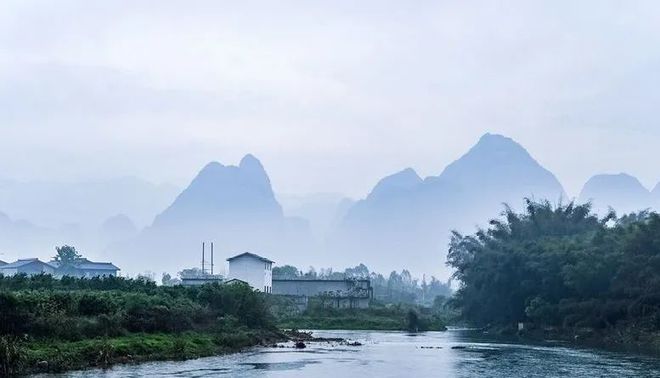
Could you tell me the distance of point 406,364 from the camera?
109 ft

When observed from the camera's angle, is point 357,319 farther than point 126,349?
Yes

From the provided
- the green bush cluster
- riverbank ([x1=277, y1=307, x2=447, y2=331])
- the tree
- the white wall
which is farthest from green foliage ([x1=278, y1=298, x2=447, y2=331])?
the tree

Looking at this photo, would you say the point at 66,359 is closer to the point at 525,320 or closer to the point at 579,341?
the point at 579,341

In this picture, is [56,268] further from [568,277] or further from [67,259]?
[568,277]

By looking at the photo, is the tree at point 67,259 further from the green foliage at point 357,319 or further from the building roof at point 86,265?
the green foliage at point 357,319

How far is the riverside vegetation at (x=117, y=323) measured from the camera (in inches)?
1102

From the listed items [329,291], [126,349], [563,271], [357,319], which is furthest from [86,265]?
[126,349]

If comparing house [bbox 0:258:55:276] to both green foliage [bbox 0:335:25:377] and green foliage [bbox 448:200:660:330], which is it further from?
green foliage [bbox 0:335:25:377]

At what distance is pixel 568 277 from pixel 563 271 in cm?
79

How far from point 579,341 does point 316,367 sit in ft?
74.4

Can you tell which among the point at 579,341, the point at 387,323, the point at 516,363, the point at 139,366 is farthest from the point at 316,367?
the point at 387,323

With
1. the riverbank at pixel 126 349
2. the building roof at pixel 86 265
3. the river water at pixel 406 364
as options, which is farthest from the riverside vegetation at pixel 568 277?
the building roof at pixel 86 265

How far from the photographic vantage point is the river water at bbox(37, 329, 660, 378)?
28.8m

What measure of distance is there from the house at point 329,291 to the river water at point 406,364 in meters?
33.8
